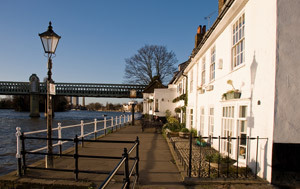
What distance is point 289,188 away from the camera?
451 cm

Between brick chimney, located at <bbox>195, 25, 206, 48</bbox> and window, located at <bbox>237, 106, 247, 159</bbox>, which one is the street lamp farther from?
brick chimney, located at <bbox>195, 25, 206, 48</bbox>

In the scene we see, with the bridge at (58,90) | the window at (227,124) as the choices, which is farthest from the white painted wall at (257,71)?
the bridge at (58,90)

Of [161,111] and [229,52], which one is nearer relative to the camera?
[229,52]

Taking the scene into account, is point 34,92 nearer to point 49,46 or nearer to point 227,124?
point 49,46

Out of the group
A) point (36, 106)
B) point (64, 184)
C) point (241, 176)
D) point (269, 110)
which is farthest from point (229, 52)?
point (36, 106)

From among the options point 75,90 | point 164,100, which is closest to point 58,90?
point 75,90

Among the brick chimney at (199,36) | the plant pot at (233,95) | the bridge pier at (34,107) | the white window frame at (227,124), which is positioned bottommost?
the bridge pier at (34,107)

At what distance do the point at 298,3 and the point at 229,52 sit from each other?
2739mm

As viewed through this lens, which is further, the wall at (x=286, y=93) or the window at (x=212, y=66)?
the window at (x=212, y=66)

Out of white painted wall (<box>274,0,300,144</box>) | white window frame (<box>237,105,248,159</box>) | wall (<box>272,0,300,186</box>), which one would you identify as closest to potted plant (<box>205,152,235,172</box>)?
white window frame (<box>237,105,248,159</box>)

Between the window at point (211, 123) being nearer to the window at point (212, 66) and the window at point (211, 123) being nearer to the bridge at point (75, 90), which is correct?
the window at point (212, 66)

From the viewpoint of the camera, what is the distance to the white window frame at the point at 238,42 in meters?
6.43

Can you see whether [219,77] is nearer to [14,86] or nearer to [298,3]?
[298,3]

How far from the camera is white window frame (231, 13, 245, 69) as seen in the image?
643cm
